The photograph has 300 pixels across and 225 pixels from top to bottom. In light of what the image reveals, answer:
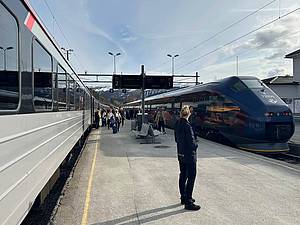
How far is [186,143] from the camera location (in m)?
5.65

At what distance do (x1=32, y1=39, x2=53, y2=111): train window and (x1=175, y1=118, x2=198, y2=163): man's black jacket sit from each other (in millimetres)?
2323

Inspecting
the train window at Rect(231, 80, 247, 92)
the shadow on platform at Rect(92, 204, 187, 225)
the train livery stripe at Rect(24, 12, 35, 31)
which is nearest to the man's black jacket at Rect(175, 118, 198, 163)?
the shadow on platform at Rect(92, 204, 187, 225)

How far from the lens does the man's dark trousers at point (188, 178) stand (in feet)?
18.6

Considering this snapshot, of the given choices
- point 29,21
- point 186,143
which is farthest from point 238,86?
point 29,21

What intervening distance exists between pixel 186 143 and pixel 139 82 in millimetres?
18715

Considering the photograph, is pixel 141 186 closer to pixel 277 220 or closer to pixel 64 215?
pixel 64 215

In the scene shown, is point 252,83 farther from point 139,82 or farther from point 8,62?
point 8,62

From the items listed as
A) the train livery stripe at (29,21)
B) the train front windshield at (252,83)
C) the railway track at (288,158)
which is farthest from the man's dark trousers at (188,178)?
the train front windshield at (252,83)

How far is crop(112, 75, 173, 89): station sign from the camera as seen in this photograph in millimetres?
23500

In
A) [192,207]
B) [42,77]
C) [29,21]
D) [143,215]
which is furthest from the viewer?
[192,207]

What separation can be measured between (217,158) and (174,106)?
13.6 metres

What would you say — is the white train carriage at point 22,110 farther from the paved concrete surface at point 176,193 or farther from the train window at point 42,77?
the paved concrete surface at point 176,193

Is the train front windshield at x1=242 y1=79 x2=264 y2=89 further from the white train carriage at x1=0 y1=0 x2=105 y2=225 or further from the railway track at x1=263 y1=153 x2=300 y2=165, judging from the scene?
the white train carriage at x1=0 y1=0 x2=105 y2=225

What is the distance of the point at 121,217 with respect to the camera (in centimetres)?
526
